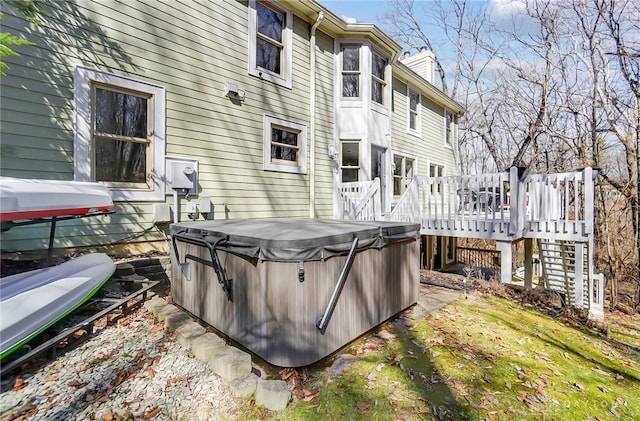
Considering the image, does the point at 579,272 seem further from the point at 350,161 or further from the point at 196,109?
the point at 196,109

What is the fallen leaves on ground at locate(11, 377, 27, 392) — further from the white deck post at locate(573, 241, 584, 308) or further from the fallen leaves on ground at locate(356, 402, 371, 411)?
the white deck post at locate(573, 241, 584, 308)

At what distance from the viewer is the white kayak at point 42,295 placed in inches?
100

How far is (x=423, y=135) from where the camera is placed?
1198cm

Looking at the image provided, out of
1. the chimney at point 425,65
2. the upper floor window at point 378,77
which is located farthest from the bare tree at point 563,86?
the upper floor window at point 378,77

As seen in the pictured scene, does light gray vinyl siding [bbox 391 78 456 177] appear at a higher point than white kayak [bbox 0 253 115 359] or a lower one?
higher

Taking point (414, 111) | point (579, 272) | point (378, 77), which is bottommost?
point (579, 272)

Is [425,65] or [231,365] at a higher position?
[425,65]

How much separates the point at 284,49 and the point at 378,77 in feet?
10.6

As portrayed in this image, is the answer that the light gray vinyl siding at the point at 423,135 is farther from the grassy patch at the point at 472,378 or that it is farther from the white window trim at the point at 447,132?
the grassy patch at the point at 472,378

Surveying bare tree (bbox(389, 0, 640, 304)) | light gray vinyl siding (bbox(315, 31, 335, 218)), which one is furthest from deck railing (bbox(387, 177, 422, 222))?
bare tree (bbox(389, 0, 640, 304))

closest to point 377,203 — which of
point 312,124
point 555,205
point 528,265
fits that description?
point 312,124

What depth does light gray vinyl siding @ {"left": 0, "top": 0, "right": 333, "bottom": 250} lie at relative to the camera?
4.09 m

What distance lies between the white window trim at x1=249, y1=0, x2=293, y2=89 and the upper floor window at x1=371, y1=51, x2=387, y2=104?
271 centimetres

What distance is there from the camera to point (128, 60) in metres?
4.93
